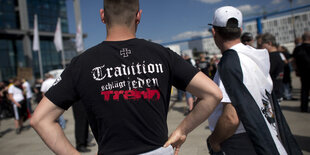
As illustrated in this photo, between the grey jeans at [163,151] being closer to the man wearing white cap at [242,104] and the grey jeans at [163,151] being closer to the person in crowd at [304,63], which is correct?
the man wearing white cap at [242,104]

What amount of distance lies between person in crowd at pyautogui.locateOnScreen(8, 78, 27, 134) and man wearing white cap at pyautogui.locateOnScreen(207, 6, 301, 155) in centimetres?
749

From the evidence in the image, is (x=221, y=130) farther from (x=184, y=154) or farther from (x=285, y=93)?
Answer: (x=285, y=93)

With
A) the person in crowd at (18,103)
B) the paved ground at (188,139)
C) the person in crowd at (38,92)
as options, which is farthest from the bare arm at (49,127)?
the person in crowd at (38,92)

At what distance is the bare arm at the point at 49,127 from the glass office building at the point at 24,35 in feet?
104

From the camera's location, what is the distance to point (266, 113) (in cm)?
167

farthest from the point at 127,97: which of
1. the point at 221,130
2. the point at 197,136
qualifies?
the point at 197,136

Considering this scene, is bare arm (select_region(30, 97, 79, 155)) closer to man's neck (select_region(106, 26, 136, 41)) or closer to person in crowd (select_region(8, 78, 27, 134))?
man's neck (select_region(106, 26, 136, 41))

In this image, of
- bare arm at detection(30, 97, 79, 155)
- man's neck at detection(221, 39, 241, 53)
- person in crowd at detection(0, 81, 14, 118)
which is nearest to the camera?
bare arm at detection(30, 97, 79, 155)

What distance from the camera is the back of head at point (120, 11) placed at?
Result: 1.20 meters

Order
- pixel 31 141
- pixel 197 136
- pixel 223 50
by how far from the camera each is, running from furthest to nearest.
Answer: pixel 31 141
pixel 197 136
pixel 223 50

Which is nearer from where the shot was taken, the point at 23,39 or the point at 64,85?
the point at 64,85

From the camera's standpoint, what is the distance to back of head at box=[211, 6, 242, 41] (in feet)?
5.58

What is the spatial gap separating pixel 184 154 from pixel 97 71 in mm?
3413

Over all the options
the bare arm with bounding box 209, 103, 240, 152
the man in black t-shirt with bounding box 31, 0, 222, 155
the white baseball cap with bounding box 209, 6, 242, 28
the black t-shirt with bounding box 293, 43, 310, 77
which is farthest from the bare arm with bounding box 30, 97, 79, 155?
the black t-shirt with bounding box 293, 43, 310, 77
